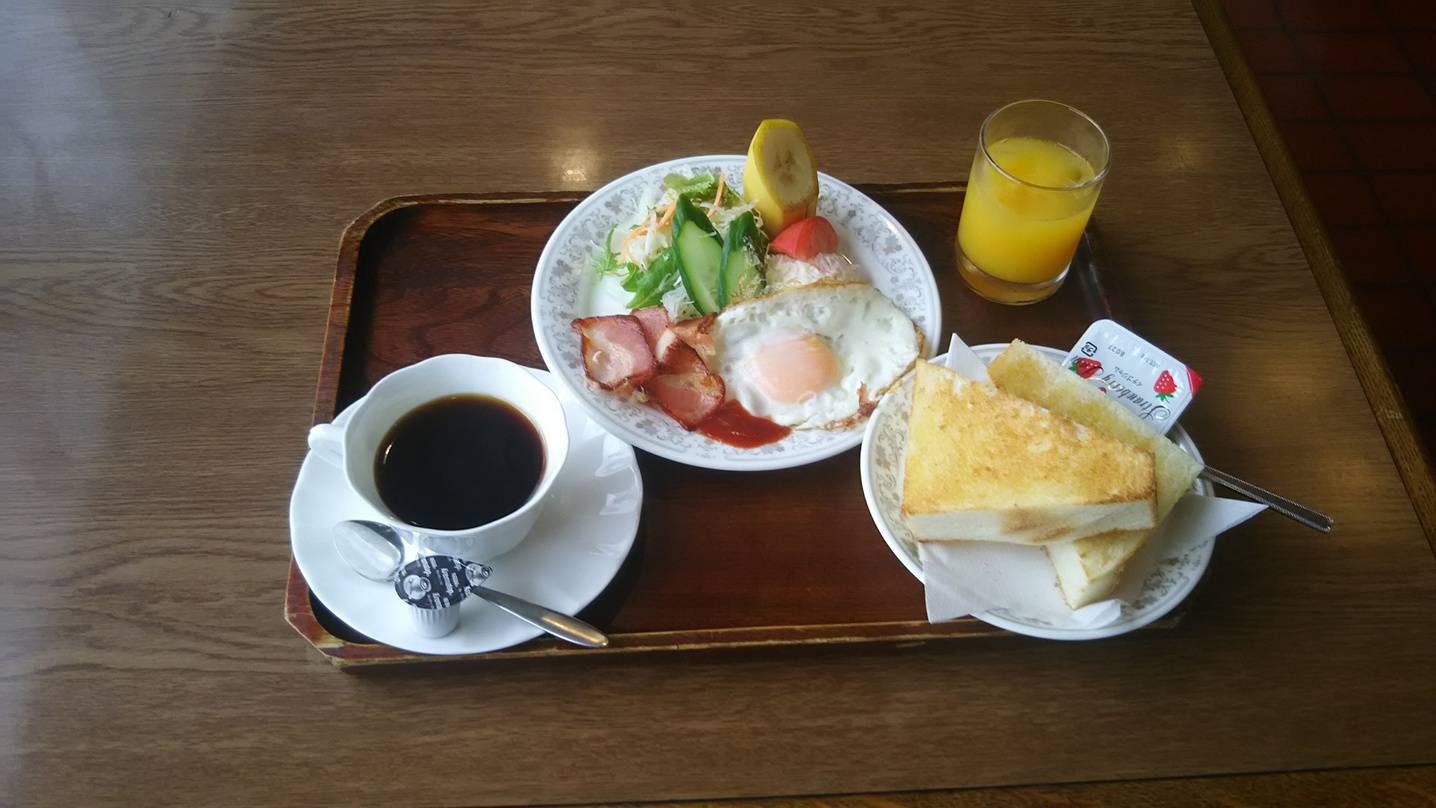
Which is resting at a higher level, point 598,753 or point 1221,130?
point 1221,130

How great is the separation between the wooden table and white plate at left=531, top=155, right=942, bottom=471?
0.16 m

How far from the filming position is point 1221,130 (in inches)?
72.2

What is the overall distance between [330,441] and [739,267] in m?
0.68

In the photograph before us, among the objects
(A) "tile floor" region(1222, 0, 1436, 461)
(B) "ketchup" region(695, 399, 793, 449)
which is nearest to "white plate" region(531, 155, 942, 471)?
(B) "ketchup" region(695, 399, 793, 449)

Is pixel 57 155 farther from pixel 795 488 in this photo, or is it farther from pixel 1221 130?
pixel 1221 130

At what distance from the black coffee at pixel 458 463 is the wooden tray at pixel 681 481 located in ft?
0.55

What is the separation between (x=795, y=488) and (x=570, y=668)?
39 cm

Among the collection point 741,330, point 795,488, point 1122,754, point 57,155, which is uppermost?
point 57,155

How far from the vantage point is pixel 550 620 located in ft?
3.67

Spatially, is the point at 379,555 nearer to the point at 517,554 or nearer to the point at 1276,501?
the point at 517,554

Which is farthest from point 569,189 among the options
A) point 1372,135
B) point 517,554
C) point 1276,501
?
point 1372,135

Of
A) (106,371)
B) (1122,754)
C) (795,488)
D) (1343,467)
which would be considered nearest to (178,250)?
(106,371)

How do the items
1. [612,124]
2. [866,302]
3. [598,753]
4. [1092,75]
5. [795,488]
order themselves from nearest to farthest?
[598,753]
[795,488]
[866,302]
[612,124]
[1092,75]

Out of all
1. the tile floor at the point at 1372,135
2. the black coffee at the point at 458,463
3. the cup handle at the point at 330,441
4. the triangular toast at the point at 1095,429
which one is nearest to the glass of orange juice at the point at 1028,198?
the triangular toast at the point at 1095,429
